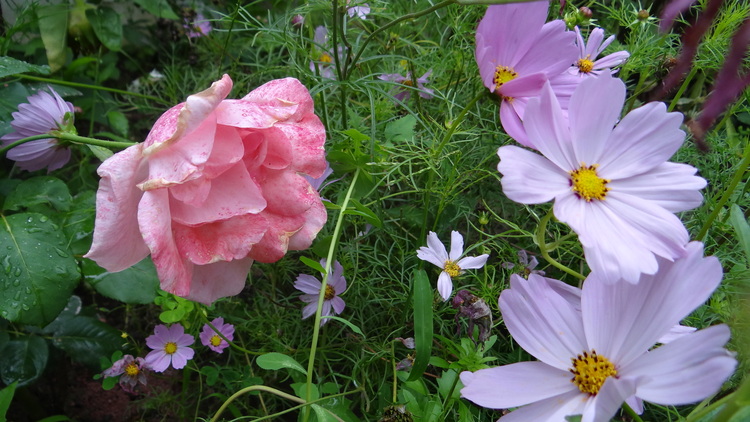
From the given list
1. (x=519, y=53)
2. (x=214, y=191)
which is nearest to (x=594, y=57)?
(x=519, y=53)

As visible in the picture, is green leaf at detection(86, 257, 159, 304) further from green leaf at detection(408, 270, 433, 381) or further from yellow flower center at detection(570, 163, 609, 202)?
yellow flower center at detection(570, 163, 609, 202)

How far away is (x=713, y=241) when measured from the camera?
0.69 metres

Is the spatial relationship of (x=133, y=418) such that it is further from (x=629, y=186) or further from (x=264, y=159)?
(x=629, y=186)

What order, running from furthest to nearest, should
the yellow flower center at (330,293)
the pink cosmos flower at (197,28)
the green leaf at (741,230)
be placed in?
the pink cosmos flower at (197,28)
the yellow flower center at (330,293)
the green leaf at (741,230)

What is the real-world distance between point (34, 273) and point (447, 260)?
1.41 ft

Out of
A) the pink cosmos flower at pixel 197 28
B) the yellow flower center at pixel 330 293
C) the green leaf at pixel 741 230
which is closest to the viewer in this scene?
the green leaf at pixel 741 230

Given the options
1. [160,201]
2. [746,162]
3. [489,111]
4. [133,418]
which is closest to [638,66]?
[489,111]

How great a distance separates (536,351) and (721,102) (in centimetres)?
20

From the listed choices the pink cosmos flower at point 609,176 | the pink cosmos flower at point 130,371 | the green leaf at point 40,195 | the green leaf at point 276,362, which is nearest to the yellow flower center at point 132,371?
the pink cosmos flower at point 130,371

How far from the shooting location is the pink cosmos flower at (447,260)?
59cm

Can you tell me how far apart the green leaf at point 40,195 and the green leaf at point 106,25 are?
35 cm

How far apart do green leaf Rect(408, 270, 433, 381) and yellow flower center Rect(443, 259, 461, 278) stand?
132mm

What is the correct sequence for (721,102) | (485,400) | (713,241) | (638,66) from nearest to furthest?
(721,102) < (485,400) < (713,241) < (638,66)

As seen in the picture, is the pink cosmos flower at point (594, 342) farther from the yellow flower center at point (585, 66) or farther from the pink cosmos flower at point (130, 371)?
the pink cosmos flower at point (130, 371)
